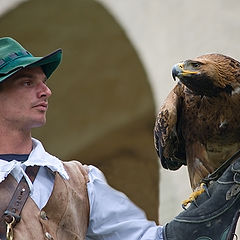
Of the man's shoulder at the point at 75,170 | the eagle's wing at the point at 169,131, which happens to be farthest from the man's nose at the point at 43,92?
the eagle's wing at the point at 169,131

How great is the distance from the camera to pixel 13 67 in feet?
11.6

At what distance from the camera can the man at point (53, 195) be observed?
11.5ft

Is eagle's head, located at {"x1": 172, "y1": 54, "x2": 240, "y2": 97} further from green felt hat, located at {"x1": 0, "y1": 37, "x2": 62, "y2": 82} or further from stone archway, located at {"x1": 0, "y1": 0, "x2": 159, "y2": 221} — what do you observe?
stone archway, located at {"x1": 0, "y1": 0, "x2": 159, "y2": 221}

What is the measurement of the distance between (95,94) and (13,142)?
4.39 m

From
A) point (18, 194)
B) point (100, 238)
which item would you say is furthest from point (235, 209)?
point (18, 194)

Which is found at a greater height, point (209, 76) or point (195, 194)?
point (209, 76)

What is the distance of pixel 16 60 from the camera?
3.58 metres

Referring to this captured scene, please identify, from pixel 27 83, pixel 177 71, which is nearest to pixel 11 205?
pixel 27 83

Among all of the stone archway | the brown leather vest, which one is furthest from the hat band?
the stone archway

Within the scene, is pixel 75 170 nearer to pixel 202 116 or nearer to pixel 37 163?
pixel 37 163

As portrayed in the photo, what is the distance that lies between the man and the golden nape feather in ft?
1.53

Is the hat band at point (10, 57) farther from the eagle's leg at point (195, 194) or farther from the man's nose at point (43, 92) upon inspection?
the eagle's leg at point (195, 194)

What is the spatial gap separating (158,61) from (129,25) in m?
0.34

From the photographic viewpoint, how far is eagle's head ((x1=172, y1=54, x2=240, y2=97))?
3988mm
